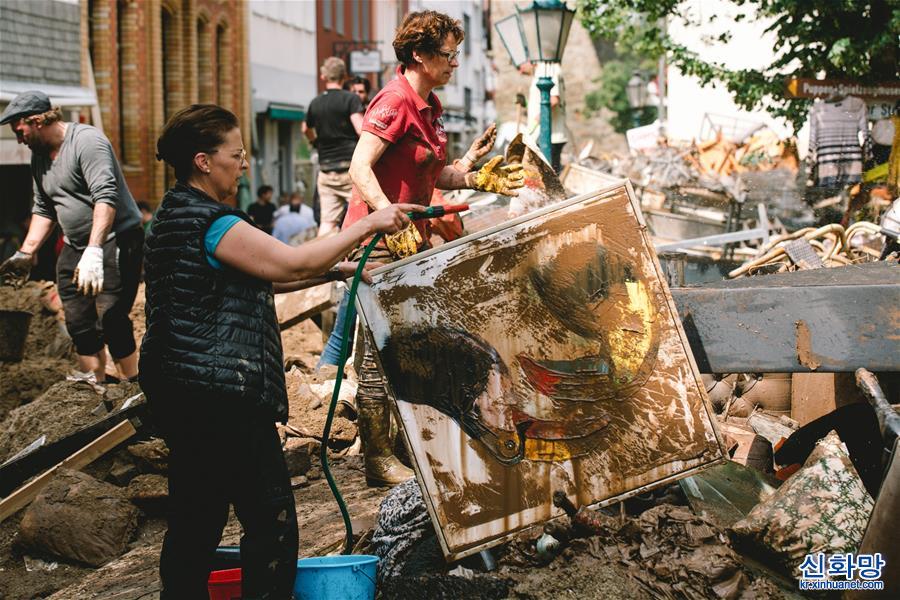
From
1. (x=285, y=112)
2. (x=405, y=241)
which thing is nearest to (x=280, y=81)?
(x=285, y=112)

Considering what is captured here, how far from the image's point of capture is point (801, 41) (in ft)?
37.8

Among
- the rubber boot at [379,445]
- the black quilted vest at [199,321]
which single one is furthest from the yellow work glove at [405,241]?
the rubber boot at [379,445]

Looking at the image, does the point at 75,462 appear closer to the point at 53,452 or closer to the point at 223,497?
the point at 53,452

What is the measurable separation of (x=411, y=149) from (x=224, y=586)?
1892mm

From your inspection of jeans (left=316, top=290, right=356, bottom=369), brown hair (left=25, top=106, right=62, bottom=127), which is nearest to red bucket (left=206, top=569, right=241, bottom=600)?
jeans (left=316, top=290, right=356, bottom=369)

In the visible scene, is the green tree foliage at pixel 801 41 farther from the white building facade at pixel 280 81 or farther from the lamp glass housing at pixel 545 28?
the white building facade at pixel 280 81

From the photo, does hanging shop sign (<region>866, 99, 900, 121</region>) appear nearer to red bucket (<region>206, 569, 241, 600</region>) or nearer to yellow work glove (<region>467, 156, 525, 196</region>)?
yellow work glove (<region>467, 156, 525, 196</region>)

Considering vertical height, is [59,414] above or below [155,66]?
below

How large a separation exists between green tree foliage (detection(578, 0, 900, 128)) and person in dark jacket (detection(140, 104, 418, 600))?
27.7ft

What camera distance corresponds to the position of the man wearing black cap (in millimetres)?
6121

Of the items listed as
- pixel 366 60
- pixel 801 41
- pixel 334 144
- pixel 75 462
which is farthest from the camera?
pixel 366 60

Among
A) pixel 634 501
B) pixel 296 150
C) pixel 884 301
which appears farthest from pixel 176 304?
pixel 296 150

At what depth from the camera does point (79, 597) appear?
14.0 ft

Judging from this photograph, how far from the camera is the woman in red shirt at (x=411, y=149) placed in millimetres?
4332
